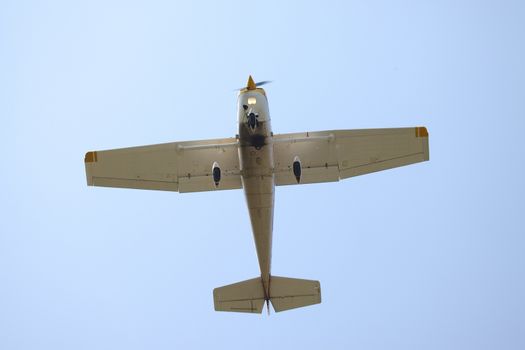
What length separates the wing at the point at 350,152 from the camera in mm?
31453

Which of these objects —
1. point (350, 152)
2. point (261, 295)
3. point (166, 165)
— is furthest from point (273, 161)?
point (261, 295)

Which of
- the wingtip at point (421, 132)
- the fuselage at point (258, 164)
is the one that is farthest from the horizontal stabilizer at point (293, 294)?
the wingtip at point (421, 132)

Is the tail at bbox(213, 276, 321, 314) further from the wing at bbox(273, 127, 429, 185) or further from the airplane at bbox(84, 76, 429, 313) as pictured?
the wing at bbox(273, 127, 429, 185)

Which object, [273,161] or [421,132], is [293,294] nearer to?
[273,161]

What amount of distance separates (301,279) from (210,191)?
510 centimetres

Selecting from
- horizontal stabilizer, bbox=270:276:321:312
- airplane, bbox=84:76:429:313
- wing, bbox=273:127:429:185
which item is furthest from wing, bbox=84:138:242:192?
horizontal stabilizer, bbox=270:276:321:312

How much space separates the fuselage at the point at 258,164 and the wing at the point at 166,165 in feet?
4.50

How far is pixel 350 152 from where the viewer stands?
31672 millimetres

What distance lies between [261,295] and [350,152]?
6648mm

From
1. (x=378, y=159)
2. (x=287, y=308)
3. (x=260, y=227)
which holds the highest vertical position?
(x=378, y=159)

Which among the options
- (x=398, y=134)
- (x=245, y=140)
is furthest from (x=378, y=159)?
(x=245, y=140)

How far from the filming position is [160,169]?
1243 inches

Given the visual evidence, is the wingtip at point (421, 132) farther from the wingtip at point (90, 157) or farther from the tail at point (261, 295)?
the wingtip at point (90, 157)

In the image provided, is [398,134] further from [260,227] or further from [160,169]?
[160,169]
